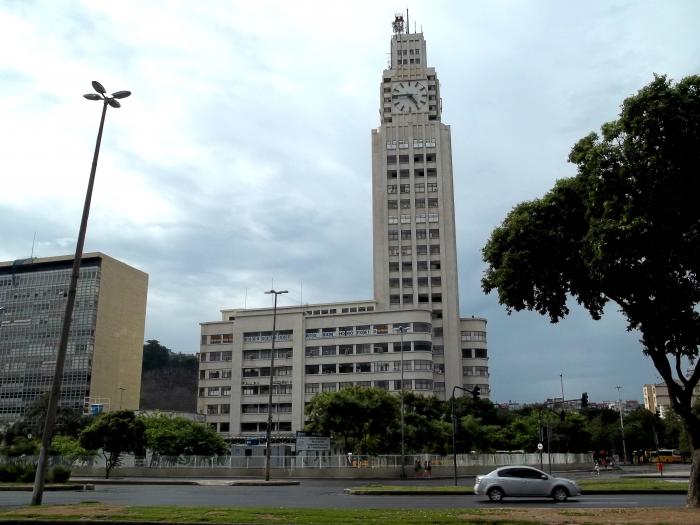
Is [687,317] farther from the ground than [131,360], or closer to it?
closer to it

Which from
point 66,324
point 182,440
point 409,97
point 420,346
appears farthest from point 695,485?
point 409,97

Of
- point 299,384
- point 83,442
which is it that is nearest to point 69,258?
point 299,384

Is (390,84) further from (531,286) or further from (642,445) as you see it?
(531,286)

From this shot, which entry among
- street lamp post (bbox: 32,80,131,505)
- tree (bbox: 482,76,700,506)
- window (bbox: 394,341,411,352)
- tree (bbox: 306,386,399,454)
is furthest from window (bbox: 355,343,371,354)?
street lamp post (bbox: 32,80,131,505)

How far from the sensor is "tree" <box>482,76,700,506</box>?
1764 cm

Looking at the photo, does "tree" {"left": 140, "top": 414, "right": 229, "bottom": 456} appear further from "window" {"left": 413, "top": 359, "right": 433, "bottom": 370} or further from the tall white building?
"window" {"left": 413, "top": 359, "right": 433, "bottom": 370}

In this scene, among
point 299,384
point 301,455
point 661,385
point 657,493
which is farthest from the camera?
point 661,385

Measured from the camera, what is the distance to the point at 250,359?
97.9 m

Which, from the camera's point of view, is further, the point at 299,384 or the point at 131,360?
the point at 131,360

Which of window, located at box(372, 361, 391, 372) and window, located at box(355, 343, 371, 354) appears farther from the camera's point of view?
Answer: window, located at box(355, 343, 371, 354)

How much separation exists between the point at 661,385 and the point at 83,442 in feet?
496

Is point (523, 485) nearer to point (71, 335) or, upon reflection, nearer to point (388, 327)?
point (388, 327)

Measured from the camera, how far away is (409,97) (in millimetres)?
118000

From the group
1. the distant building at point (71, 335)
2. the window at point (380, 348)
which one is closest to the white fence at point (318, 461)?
the window at point (380, 348)
